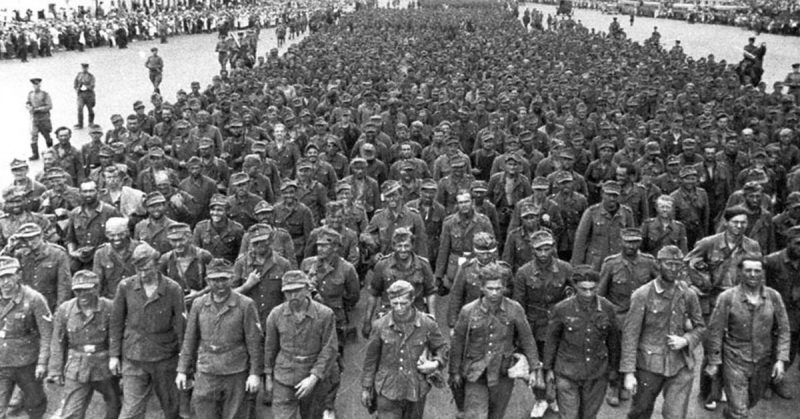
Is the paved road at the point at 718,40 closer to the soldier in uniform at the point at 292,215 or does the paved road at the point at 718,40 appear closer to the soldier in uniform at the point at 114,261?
the soldier in uniform at the point at 292,215

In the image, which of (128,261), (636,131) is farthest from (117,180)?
(636,131)

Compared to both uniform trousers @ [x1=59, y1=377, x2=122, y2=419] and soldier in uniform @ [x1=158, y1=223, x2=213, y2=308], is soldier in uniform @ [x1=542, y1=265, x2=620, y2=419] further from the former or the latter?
uniform trousers @ [x1=59, y1=377, x2=122, y2=419]

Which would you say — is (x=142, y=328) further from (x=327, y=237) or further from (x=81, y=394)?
(x=327, y=237)

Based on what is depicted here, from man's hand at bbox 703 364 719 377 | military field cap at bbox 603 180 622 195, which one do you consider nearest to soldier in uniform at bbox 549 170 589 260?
military field cap at bbox 603 180 622 195

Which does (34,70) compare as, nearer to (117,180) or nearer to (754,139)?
(117,180)

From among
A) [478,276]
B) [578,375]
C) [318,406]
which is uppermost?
[478,276]

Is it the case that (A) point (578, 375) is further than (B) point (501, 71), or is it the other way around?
(B) point (501, 71)

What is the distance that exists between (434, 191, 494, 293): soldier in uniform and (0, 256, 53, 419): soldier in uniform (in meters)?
3.50

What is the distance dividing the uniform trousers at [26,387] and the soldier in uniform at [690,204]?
21.5ft

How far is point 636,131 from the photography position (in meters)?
11.3

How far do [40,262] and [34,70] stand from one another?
25.3 m

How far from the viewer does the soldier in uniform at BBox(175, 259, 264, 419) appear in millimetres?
5430

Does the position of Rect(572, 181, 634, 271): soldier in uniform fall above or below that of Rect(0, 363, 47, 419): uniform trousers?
above

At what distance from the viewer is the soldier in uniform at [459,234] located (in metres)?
7.14
